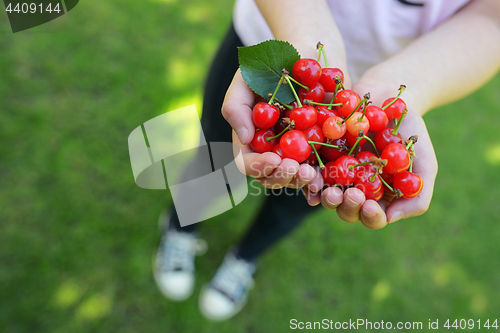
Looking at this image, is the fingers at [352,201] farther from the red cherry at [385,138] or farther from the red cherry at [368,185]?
the red cherry at [385,138]

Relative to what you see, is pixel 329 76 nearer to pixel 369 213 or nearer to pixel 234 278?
pixel 369 213

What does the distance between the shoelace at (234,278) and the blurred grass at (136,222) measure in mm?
156

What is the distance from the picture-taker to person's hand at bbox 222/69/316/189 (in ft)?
3.55

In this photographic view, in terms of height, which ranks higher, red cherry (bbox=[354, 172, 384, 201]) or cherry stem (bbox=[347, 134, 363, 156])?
cherry stem (bbox=[347, 134, 363, 156])

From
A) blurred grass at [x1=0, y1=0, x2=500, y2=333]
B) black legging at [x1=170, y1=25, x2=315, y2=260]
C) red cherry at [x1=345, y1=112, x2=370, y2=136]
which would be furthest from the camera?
blurred grass at [x1=0, y1=0, x2=500, y2=333]

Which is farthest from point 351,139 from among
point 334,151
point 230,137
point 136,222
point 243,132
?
point 136,222

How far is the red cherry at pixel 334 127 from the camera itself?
1.17 m

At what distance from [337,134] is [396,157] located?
7.8 inches

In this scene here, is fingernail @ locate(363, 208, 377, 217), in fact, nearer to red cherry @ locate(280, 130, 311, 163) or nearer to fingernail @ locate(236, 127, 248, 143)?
red cherry @ locate(280, 130, 311, 163)

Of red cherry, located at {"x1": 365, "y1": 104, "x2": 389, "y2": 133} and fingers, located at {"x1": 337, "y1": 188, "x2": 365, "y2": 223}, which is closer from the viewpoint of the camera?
fingers, located at {"x1": 337, "y1": 188, "x2": 365, "y2": 223}

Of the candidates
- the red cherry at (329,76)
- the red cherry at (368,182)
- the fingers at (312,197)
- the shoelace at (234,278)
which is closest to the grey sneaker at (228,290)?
the shoelace at (234,278)

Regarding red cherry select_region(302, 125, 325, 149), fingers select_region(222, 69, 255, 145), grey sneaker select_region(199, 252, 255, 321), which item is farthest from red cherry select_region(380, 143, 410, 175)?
grey sneaker select_region(199, 252, 255, 321)

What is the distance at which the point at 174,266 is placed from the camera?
2125 millimetres

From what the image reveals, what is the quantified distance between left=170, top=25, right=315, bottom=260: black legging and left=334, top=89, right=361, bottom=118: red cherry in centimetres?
43
